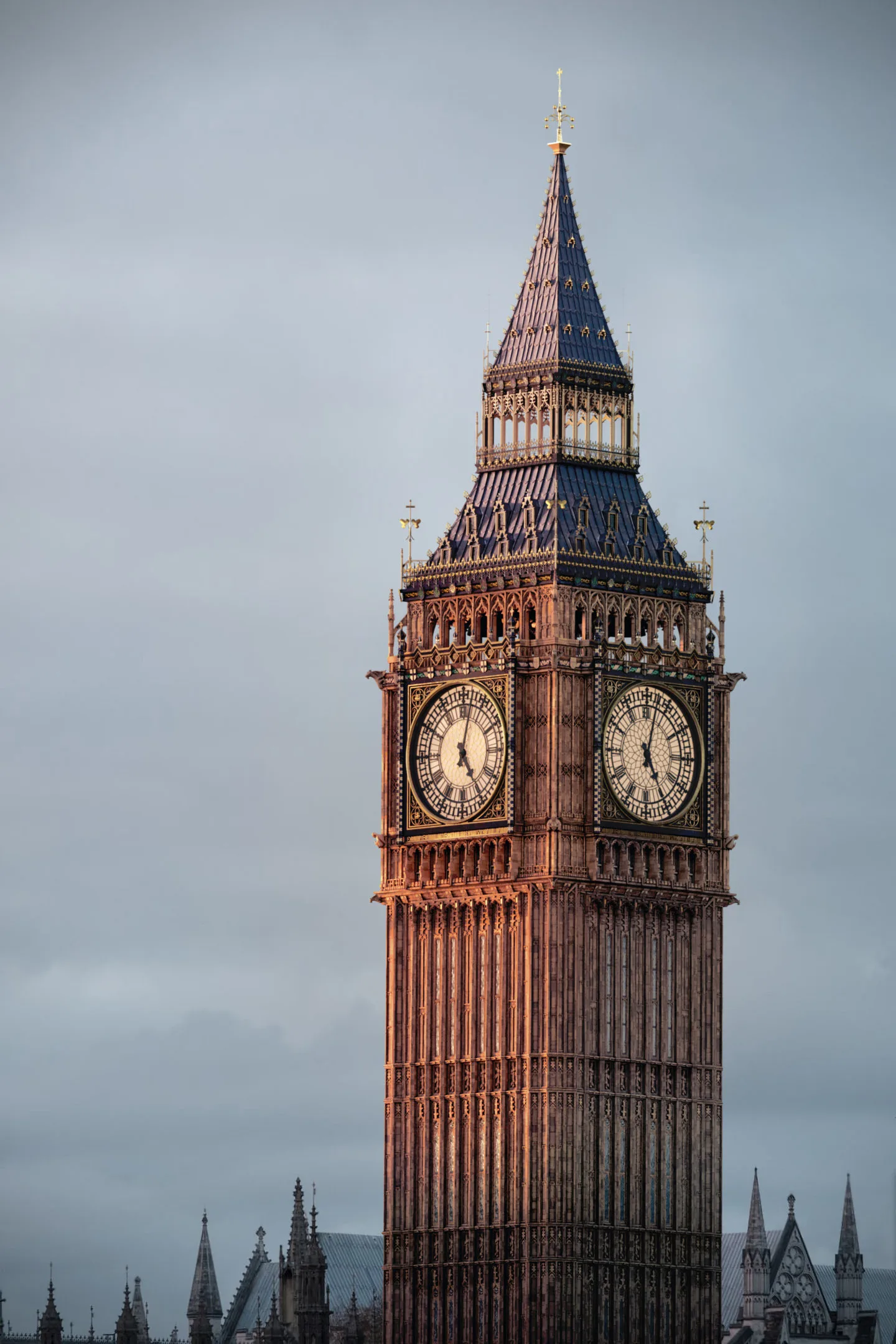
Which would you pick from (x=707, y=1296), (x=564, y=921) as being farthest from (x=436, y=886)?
(x=707, y=1296)

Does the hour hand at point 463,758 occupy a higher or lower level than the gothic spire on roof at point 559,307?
lower

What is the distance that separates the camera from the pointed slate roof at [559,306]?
149000mm

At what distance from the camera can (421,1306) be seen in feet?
481

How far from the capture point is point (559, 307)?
149 metres

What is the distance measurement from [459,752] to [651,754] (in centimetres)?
548

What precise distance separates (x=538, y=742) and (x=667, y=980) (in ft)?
26.5

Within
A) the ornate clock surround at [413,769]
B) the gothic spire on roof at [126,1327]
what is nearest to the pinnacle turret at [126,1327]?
the gothic spire on roof at [126,1327]

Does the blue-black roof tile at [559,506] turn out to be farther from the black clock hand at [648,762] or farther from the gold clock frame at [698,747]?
the black clock hand at [648,762]

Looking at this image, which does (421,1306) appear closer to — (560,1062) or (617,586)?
(560,1062)

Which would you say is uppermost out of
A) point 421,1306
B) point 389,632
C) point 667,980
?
point 389,632

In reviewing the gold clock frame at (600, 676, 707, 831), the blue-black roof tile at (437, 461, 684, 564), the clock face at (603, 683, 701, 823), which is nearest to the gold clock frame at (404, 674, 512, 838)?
the gold clock frame at (600, 676, 707, 831)

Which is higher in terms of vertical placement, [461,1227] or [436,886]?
[436,886]

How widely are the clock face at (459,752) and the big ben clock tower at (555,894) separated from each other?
74 mm

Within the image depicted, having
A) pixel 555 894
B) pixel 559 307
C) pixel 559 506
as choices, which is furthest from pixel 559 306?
pixel 555 894
